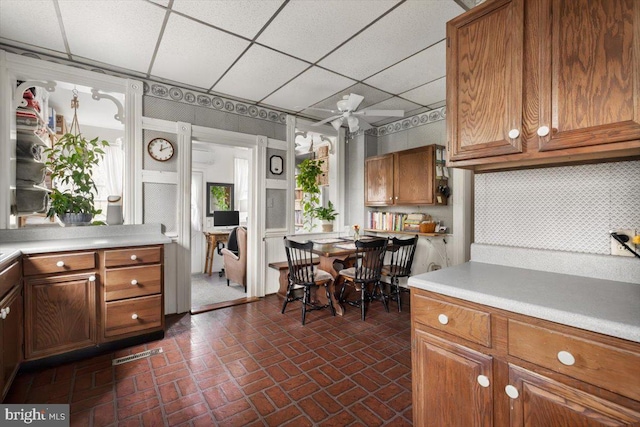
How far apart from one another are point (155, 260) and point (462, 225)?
282 cm

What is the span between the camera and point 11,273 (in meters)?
1.95

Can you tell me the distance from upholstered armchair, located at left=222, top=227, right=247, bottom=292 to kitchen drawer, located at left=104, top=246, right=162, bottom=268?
1537 millimetres

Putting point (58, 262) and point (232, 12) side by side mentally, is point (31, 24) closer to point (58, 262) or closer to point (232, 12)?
point (232, 12)

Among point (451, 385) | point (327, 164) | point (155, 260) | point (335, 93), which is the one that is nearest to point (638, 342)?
point (451, 385)

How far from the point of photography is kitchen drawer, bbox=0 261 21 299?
1.79 metres

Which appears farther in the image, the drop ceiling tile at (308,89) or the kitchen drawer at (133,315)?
the drop ceiling tile at (308,89)

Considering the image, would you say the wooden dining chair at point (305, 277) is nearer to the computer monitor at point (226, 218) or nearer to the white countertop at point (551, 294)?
the white countertop at point (551, 294)

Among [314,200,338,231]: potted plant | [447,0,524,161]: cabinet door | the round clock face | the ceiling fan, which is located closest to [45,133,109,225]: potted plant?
the round clock face

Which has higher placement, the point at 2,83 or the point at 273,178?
the point at 2,83

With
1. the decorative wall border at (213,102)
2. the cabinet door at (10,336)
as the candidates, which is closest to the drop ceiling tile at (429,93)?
the decorative wall border at (213,102)

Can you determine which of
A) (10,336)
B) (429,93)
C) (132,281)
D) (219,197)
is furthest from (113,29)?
(219,197)

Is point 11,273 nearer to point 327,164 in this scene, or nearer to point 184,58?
point 184,58

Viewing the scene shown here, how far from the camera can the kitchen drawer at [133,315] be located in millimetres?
2529

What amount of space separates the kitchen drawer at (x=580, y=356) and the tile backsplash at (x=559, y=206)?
77cm
